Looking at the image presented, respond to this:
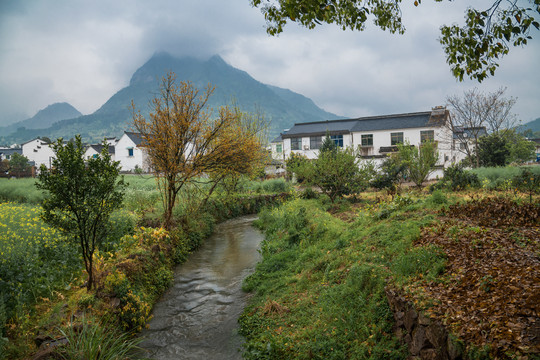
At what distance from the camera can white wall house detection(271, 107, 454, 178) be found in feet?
119

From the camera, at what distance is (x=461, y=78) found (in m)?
5.23

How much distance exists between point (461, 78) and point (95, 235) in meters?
7.34

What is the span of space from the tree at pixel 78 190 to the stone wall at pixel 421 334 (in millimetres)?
5306

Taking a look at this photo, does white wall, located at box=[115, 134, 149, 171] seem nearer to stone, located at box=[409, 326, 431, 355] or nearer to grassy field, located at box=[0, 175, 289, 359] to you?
grassy field, located at box=[0, 175, 289, 359]

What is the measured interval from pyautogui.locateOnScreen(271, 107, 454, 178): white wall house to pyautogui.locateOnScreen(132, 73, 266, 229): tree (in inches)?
939

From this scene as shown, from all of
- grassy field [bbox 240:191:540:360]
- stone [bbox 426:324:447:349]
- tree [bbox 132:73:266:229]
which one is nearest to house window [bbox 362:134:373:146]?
tree [bbox 132:73:266:229]

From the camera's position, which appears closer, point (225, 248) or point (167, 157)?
point (167, 157)

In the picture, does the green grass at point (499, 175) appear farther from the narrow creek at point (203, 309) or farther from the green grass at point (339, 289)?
the narrow creek at point (203, 309)

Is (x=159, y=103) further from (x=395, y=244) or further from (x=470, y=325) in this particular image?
(x=470, y=325)

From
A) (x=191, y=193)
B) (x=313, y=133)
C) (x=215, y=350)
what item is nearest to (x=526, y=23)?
(x=215, y=350)

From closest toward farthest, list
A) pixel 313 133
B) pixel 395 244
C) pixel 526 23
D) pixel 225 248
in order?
1. pixel 526 23
2. pixel 395 244
3. pixel 225 248
4. pixel 313 133

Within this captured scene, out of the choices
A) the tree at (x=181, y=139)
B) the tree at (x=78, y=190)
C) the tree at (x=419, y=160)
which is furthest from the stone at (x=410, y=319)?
the tree at (x=419, y=160)

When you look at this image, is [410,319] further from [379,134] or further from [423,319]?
[379,134]

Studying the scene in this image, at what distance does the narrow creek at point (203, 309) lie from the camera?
18.2 ft
